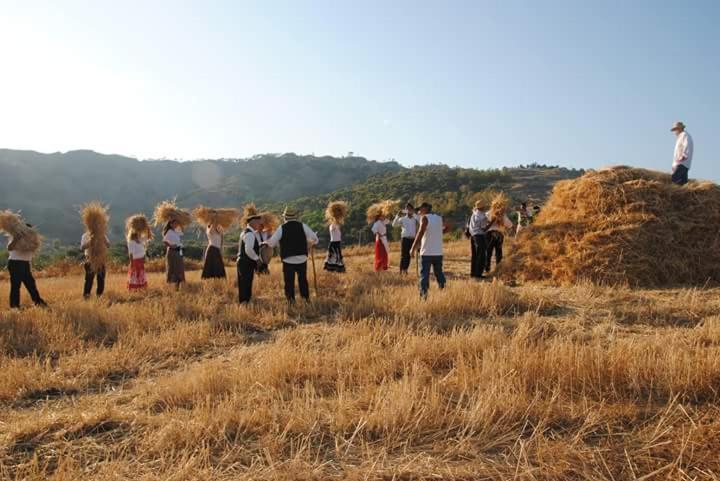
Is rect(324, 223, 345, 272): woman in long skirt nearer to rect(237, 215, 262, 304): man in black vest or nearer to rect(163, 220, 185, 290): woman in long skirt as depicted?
rect(163, 220, 185, 290): woman in long skirt

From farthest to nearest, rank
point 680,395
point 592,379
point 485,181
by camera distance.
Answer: point 485,181
point 592,379
point 680,395

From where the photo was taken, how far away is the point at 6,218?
30.7ft

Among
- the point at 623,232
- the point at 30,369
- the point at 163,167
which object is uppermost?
the point at 163,167

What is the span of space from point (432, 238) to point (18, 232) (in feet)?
26.0

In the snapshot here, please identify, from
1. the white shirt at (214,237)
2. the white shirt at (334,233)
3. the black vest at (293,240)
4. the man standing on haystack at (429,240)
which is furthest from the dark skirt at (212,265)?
the man standing on haystack at (429,240)

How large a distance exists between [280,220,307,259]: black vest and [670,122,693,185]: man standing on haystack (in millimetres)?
7692

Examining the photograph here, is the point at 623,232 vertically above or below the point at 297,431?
above

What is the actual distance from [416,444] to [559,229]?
781 centimetres

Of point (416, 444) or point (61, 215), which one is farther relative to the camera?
point (61, 215)

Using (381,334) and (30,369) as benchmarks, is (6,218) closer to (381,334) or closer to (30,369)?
(30,369)

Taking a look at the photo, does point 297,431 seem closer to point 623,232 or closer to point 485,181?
point 623,232

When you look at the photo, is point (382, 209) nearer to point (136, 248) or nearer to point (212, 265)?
point (212, 265)

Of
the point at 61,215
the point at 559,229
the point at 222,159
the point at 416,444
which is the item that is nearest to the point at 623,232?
the point at 559,229

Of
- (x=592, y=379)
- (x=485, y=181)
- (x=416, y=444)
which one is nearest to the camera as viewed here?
(x=416, y=444)
